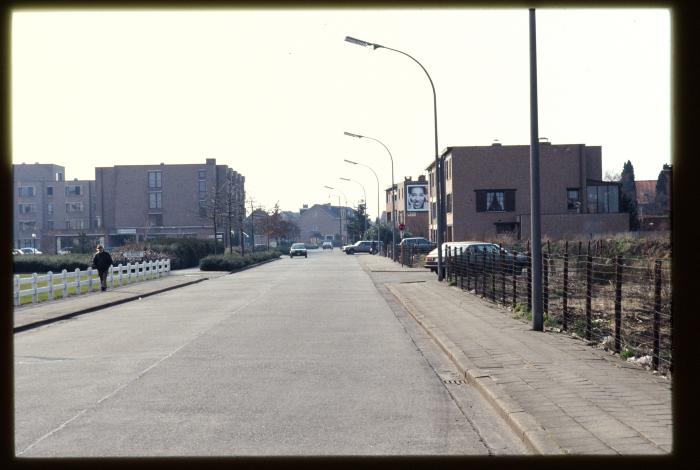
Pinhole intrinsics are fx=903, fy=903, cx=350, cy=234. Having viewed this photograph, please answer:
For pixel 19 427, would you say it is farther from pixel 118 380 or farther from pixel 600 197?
pixel 600 197

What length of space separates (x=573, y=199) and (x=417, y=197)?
3534 centimetres

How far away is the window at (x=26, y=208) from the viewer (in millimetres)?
130250

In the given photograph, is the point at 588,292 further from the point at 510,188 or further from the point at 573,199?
the point at 573,199

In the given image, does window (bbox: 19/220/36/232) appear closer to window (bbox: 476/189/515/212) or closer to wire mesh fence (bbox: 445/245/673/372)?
window (bbox: 476/189/515/212)

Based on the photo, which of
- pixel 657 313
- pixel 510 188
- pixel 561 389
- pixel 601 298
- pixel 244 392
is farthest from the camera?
pixel 510 188

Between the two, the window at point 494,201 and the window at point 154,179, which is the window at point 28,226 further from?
the window at point 494,201

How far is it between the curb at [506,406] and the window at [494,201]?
58409 millimetres

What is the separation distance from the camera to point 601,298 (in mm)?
16734

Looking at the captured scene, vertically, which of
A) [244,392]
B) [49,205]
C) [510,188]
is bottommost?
[244,392]

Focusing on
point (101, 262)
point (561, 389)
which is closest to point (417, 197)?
point (101, 262)

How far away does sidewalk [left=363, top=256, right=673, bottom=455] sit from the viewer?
6.83 metres

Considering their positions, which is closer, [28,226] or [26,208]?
[28,226]

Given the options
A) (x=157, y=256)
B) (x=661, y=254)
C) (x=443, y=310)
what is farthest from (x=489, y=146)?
(x=443, y=310)

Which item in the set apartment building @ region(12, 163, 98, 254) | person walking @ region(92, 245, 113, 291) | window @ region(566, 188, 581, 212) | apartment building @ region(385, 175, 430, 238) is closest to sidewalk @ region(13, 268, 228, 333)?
person walking @ region(92, 245, 113, 291)
